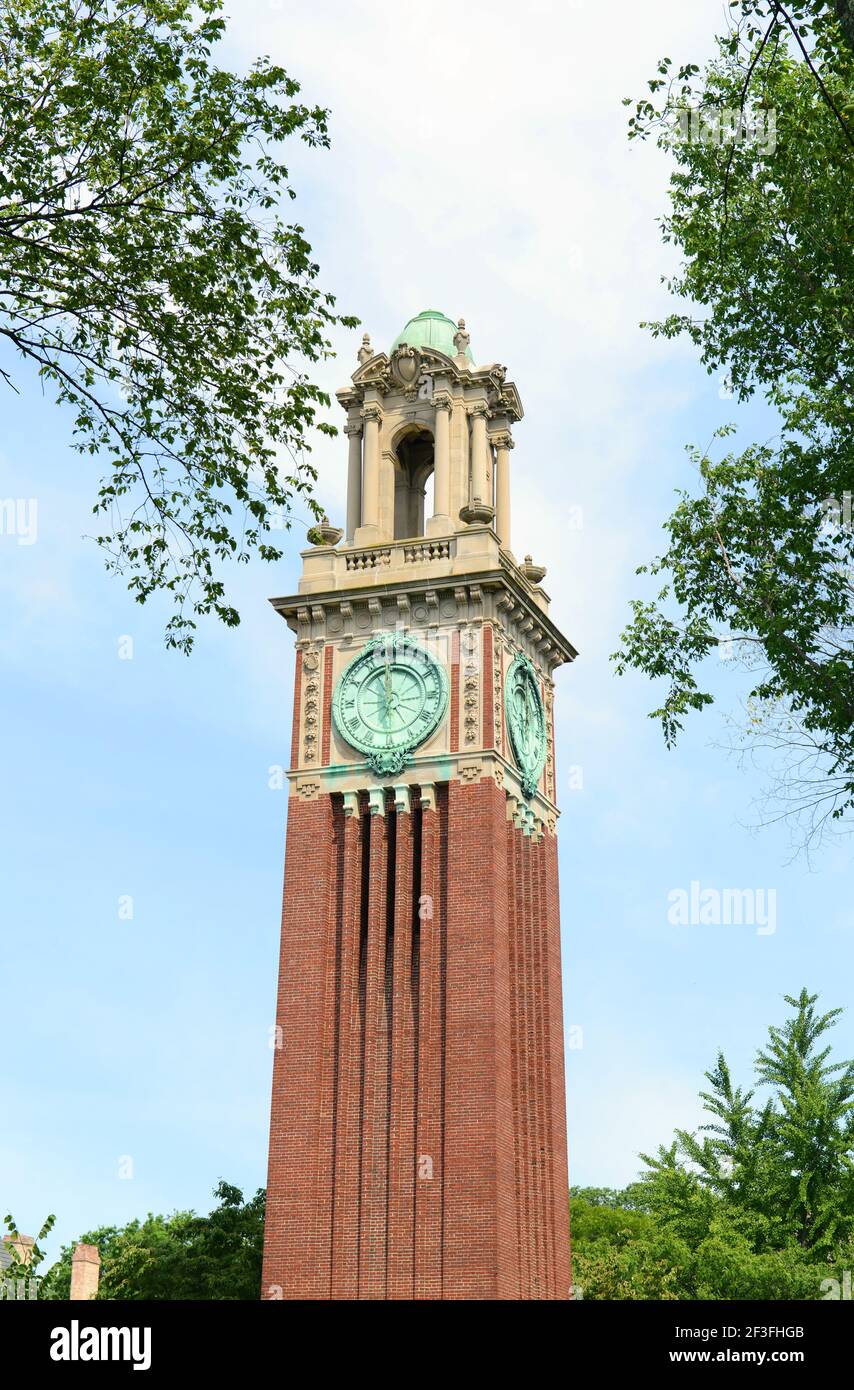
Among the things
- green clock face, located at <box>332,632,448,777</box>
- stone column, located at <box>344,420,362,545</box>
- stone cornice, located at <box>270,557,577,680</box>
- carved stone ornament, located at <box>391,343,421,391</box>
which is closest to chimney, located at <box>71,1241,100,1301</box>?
green clock face, located at <box>332,632,448,777</box>

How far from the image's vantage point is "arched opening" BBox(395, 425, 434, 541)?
47.6m

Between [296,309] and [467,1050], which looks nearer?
[296,309]

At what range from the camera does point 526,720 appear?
4397cm

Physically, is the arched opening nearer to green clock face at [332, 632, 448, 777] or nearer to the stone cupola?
the stone cupola

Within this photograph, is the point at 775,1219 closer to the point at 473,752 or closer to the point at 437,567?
the point at 473,752

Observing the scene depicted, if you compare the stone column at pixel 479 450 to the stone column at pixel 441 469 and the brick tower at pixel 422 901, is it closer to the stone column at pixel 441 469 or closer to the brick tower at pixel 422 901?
the brick tower at pixel 422 901

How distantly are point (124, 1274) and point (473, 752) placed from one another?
1526 cm

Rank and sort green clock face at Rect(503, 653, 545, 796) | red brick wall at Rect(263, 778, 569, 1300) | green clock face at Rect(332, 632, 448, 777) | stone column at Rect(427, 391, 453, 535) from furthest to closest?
1. stone column at Rect(427, 391, 453, 535)
2. green clock face at Rect(503, 653, 545, 796)
3. green clock face at Rect(332, 632, 448, 777)
4. red brick wall at Rect(263, 778, 569, 1300)

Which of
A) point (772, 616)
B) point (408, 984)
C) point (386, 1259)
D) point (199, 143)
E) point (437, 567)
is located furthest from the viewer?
point (437, 567)

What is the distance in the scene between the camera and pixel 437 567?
42938mm

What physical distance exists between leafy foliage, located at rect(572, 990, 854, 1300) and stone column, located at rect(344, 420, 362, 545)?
1612cm

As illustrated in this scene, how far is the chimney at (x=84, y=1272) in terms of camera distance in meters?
55.0

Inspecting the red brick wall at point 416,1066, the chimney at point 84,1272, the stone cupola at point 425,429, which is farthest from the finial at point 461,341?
the chimney at point 84,1272
